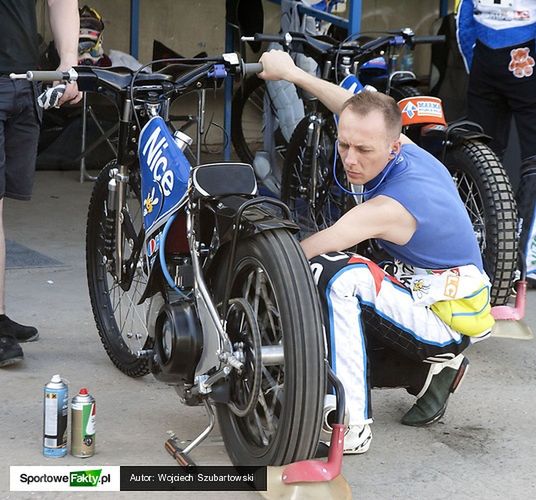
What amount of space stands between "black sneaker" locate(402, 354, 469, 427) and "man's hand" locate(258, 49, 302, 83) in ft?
3.53

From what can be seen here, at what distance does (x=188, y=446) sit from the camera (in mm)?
3273

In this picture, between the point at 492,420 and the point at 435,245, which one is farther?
the point at 492,420

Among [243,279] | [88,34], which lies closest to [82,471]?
[243,279]

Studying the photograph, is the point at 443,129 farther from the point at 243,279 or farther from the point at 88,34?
the point at 88,34

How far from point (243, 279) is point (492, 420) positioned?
1.18 m

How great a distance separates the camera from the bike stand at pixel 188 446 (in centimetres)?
320

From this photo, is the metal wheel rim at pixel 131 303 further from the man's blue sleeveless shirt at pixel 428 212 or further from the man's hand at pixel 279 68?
the man's blue sleeveless shirt at pixel 428 212

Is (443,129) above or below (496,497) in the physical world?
above

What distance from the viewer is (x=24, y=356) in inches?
168

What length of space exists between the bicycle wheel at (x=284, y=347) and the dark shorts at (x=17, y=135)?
4.62 feet

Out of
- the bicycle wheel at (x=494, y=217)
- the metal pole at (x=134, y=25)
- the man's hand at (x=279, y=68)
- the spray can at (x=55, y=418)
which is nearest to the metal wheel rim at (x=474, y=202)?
the bicycle wheel at (x=494, y=217)

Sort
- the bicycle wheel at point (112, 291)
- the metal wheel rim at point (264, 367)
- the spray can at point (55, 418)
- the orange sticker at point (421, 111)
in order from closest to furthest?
the metal wheel rim at point (264, 367), the spray can at point (55, 418), the bicycle wheel at point (112, 291), the orange sticker at point (421, 111)

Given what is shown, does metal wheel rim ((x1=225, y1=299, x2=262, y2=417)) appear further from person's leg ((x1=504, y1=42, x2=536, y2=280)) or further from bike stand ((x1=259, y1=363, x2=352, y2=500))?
person's leg ((x1=504, y1=42, x2=536, y2=280))

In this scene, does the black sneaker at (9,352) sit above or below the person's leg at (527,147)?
below
